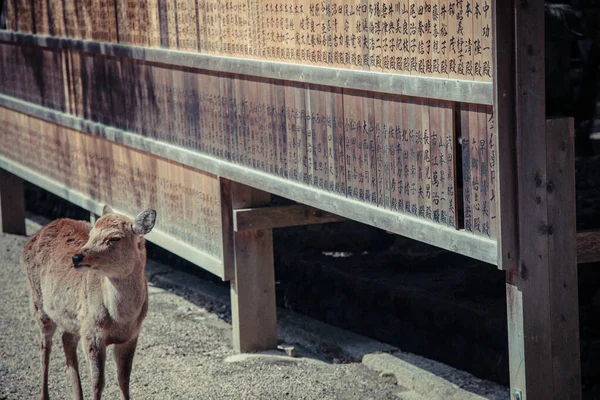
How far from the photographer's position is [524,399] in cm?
447

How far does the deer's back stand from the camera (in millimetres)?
6039

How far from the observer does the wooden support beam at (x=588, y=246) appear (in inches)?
189

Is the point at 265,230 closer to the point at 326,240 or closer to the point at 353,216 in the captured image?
the point at 353,216

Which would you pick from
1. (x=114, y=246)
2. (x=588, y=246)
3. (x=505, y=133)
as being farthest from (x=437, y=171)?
(x=114, y=246)

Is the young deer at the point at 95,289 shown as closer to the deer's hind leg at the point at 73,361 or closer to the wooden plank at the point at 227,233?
the deer's hind leg at the point at 73,361

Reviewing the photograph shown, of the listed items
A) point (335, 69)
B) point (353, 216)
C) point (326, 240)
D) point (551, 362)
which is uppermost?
point (335, 69)

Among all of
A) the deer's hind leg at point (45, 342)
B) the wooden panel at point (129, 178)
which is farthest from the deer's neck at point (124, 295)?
the wooden panel at point (129, 178)

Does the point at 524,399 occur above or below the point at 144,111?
below

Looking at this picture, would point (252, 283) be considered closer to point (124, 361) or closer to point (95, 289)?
point (124, 361)

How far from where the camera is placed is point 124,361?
5.96m

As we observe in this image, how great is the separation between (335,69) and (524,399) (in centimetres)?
206

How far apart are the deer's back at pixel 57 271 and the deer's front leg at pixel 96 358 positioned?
28cm

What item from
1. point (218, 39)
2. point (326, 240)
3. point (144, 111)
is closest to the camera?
point (218, 39)

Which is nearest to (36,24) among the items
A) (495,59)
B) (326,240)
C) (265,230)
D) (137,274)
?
(326,240)
